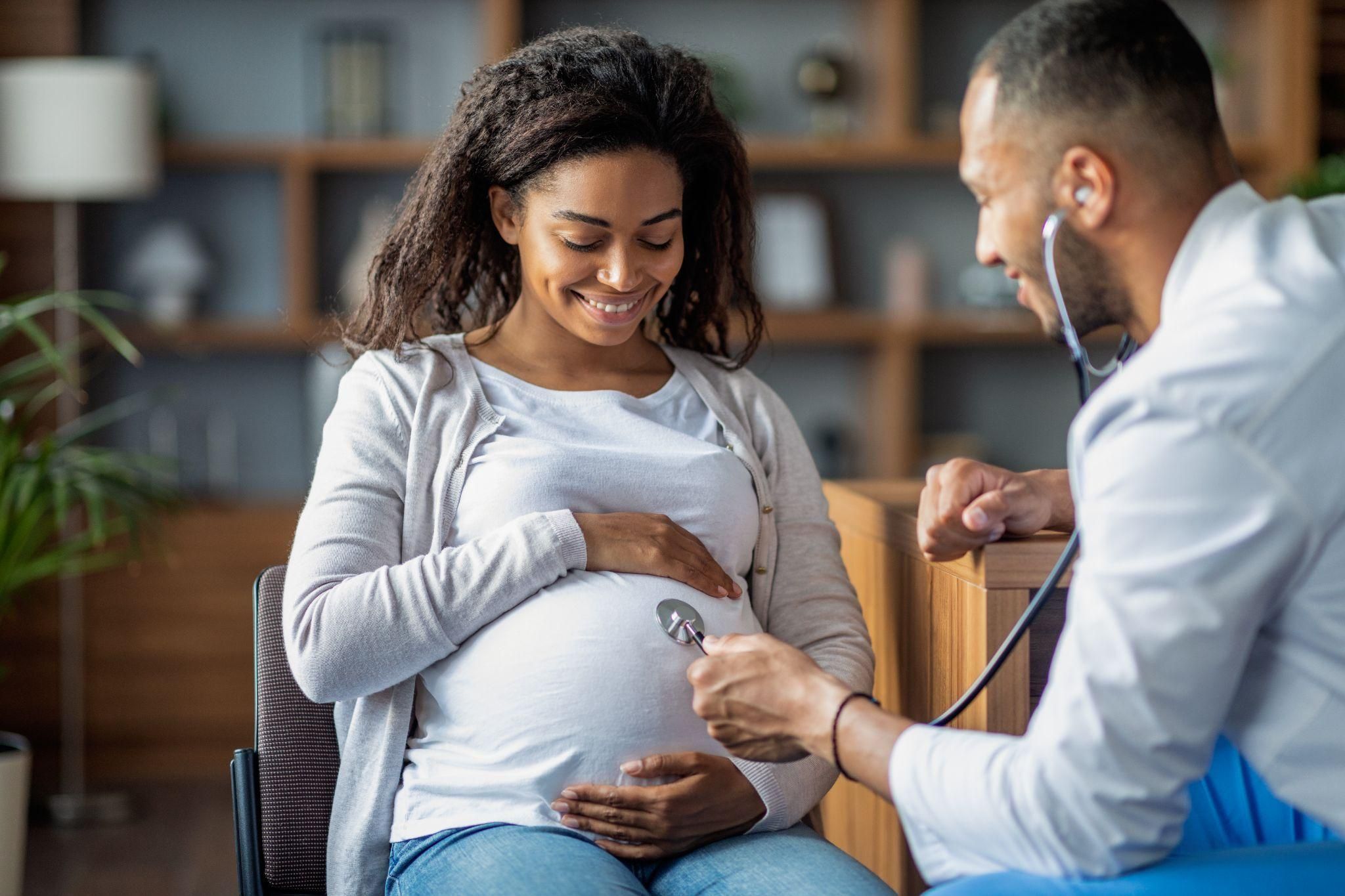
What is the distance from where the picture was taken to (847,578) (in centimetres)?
159

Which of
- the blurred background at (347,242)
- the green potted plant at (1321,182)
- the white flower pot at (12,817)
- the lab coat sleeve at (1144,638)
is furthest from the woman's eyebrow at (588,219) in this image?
the blurred background at (347,242)

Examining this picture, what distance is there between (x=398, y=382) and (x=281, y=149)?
2324 mm

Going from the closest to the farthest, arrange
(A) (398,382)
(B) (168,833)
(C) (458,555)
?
(C) (458,555), (A) (398,382), (B) (168,833)

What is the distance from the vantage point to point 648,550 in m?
1.44

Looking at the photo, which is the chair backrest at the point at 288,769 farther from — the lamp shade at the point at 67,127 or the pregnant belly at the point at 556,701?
the lamp shade at the point at 67,127

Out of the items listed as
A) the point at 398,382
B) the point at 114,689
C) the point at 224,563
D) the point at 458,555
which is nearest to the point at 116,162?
the point at 224,563

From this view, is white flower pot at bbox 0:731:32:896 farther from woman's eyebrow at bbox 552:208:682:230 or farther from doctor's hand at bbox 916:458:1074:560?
doctor's hand at bbox 916:458:1074:560

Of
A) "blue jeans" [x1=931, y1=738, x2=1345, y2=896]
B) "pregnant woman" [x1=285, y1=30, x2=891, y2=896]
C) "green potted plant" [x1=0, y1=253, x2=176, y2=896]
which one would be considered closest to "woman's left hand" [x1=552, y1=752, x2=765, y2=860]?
"pregnant woman" [x1=285, y1=30, x2=891, y2=896]

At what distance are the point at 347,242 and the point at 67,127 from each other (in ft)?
2.76

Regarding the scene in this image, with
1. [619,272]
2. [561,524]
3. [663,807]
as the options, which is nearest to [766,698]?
[663,807]

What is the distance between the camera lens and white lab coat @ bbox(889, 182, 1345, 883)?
867mm

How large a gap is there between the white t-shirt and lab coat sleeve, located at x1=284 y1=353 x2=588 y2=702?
38 millimetres

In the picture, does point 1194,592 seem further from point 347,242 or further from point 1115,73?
point 347,242

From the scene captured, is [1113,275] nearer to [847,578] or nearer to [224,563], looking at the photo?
[847,578]
